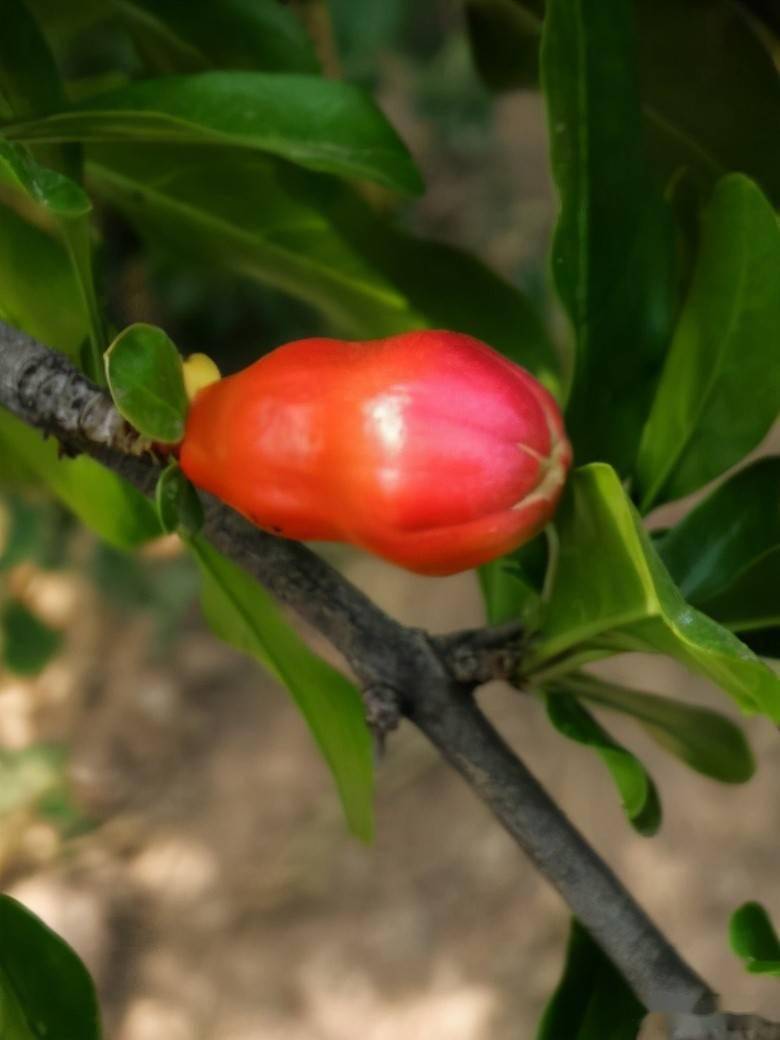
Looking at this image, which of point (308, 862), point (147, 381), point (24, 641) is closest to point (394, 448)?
point (147, 381)

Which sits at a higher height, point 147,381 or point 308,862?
point 147,381

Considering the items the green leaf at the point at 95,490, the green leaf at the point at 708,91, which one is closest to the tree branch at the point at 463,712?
the green leaf at the point at 95,490

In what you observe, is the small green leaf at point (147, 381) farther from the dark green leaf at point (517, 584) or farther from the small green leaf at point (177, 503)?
the dark green leaf at point (517, 584)

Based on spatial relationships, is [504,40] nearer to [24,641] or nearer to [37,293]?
[37,293]

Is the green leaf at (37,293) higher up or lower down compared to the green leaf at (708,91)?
lower down

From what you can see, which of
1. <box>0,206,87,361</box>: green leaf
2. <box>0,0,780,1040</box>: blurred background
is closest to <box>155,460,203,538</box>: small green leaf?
<box>0,206,87,361</box>: green leaf

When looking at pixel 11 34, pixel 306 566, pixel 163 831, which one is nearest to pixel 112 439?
pixel 306 566

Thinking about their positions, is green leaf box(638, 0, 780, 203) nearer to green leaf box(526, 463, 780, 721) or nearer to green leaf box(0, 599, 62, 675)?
green leaf box(526, 463, 780, 721)

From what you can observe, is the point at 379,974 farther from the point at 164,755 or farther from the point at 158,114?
the point at 158,114
